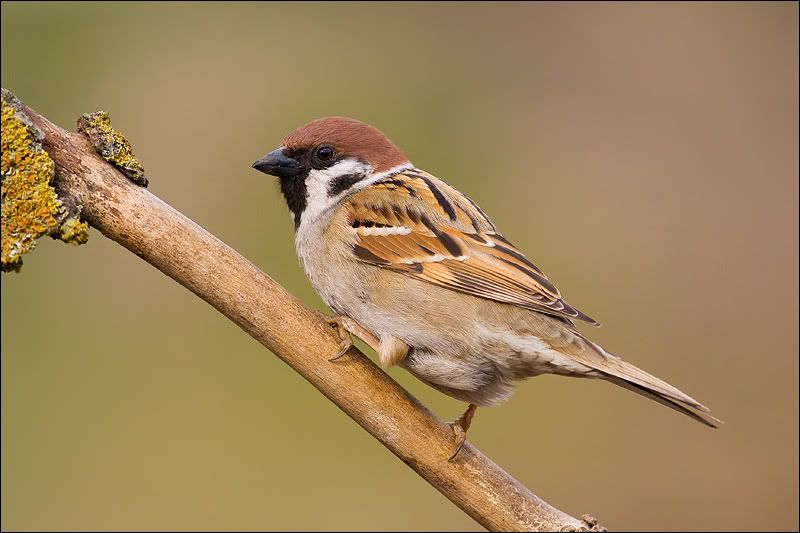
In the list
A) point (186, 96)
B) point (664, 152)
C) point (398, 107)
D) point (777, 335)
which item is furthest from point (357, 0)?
point (777, 335)

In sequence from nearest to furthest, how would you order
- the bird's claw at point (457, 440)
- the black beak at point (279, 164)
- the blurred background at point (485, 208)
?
the bird's claw at point (457, 440) < the black beak at point (279, 164) < the blurred background at point (485, 208)

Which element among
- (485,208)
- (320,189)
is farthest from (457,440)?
(485,208)

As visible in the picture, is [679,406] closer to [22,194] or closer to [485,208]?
[22,194]

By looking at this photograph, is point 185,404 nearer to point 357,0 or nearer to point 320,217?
point 320,217

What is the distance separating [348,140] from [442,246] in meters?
0.41

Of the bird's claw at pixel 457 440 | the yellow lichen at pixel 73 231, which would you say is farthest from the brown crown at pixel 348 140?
the bird's claw at pixel 457 440

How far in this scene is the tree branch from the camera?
6.50 feet

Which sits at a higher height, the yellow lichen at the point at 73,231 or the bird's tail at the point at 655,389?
the yellow lichen at the point at 73,231

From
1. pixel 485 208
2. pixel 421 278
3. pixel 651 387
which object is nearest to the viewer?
pixel 651 387

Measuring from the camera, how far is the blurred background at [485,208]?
172 inches

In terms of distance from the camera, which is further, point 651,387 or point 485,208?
point 485,208

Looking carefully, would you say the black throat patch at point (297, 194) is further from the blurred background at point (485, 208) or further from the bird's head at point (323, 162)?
the blurred background at point (485, 208)

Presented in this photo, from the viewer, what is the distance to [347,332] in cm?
223

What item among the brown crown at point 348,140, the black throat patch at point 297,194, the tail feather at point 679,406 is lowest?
the tail feather at point 679,406
